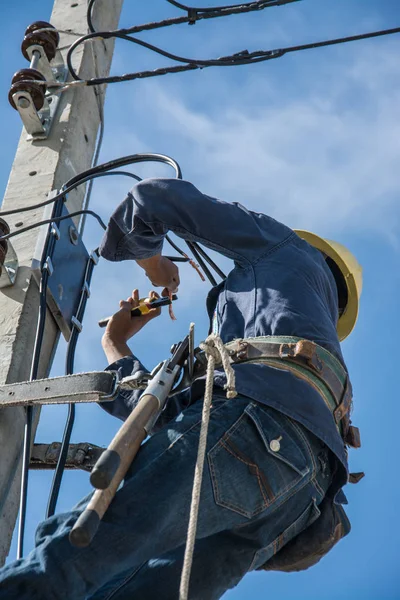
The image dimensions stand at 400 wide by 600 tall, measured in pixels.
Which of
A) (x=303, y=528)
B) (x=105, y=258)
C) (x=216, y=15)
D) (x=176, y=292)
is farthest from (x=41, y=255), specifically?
(x=216, y=15)

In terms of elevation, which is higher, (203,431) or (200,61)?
(200,61)

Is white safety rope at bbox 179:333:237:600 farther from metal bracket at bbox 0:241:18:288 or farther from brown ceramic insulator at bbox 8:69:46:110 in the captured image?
brown ceramic insulator at bbox 8:69:46:110

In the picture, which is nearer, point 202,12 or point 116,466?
point 116,466

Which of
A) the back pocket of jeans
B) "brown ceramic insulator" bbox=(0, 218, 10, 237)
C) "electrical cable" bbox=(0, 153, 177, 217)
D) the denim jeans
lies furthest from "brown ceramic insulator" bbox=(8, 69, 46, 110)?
the back pocket of jeans

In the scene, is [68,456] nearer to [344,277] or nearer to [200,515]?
[200,515]

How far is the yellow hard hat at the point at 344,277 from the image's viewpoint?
414 cm

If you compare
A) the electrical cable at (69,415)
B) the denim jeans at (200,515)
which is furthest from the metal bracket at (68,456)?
the denim jeans at (200,515)

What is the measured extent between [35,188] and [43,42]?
3.15 feet

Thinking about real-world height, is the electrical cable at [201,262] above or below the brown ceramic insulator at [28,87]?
below

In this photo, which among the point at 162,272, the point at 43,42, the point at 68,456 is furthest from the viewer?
the point at 43,42

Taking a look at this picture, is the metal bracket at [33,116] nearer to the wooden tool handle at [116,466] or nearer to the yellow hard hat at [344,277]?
the yellow hard hat at [344,277]

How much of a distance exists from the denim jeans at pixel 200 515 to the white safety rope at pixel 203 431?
0.12 m

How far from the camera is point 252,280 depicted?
3.32m

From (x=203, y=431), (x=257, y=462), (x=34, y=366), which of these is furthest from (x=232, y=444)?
(x=34, y=366)
